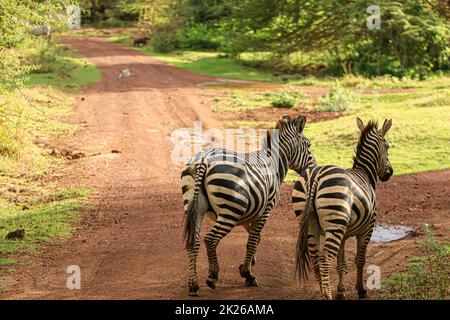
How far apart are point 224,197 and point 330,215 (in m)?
1.24

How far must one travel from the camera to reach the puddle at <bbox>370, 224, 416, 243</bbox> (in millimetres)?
12289

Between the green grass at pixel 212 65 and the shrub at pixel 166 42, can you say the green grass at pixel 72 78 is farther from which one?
the shrub at pixel 166 42

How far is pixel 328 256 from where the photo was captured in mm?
8383

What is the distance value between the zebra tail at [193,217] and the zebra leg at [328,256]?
148cm

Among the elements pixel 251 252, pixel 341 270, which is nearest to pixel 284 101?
pixel 251 252

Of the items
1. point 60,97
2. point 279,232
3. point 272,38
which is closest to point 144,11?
point 272,38

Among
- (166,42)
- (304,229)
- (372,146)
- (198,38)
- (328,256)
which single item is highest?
(198,38)

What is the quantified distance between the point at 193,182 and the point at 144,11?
45.7m

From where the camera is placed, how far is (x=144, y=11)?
53.3 meters

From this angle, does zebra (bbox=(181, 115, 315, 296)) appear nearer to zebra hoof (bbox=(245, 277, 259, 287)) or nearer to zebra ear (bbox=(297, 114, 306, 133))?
zebra hoof (bbox=(245, 277, 259, 287))

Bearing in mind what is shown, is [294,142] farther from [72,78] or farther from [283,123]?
[72,78]

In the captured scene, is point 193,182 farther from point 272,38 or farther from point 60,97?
point 272,38

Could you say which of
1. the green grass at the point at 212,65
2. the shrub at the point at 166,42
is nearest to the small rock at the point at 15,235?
the green grass at the point at 212,65

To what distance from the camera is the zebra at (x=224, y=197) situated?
884cm
